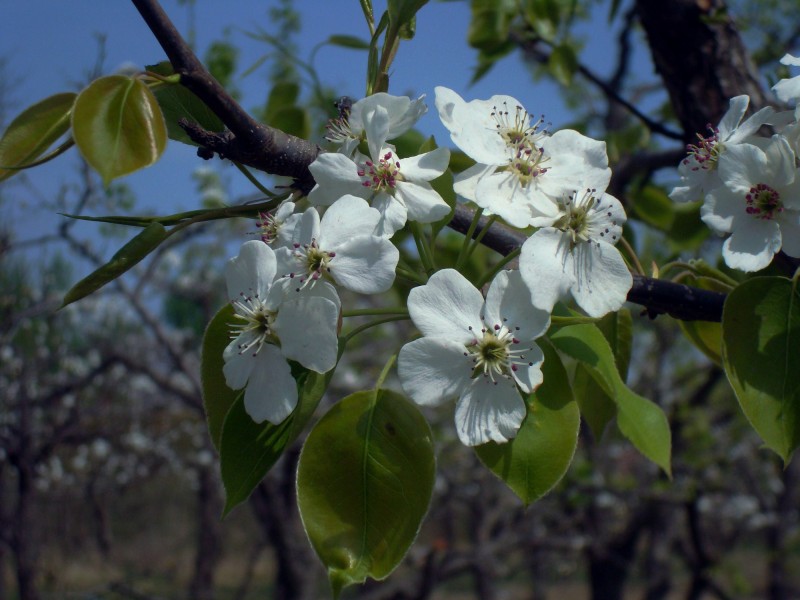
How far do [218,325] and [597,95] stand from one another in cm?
672

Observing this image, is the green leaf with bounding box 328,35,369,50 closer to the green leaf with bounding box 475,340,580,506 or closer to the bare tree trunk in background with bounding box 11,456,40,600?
the green leaf with bounding box 475,340,580,506

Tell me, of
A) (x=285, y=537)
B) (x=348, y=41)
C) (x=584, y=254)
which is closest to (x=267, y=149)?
(x=584, y=254)

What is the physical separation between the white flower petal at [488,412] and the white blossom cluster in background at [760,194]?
324mm

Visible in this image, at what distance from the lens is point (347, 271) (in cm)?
75

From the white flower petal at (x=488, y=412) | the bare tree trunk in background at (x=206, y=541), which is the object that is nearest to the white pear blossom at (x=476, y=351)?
the white flower petal at (x=488, y=412)

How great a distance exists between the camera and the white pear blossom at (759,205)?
834 mm

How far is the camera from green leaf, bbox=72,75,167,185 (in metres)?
0.62

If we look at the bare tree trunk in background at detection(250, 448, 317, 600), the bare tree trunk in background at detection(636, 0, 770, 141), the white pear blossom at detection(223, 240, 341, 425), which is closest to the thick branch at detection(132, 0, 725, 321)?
the white pear blossom at detection(223, 240, 341, 425)

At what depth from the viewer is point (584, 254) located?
30.0 inches

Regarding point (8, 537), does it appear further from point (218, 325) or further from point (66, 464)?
point (66, 464)

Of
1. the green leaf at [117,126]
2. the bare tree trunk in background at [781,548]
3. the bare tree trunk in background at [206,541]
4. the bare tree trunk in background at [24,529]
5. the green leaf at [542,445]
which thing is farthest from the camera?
the bare tree trunk in background at [206,541]

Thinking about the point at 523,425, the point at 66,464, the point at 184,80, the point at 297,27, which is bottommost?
the point at 66,464

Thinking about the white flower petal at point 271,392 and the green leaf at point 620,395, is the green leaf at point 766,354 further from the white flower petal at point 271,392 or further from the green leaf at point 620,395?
the white flower petal at point 271,392

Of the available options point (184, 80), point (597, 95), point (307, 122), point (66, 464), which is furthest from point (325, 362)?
point (66, 464)
